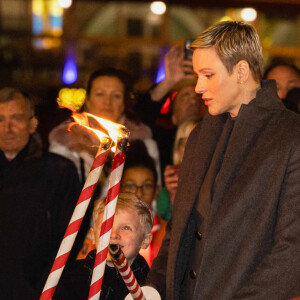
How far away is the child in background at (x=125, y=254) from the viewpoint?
2.65 meters

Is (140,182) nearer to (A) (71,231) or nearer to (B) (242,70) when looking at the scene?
(B) (242,70)

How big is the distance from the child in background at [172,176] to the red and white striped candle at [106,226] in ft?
5.47

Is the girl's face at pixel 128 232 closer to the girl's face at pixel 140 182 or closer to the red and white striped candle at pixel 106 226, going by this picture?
the red and white striped candle at pixel 106 226

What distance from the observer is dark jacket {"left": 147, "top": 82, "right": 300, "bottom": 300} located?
214 cm

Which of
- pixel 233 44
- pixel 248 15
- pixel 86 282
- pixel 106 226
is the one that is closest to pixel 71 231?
pixel 106 226

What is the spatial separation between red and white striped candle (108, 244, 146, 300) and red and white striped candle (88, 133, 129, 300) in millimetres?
100

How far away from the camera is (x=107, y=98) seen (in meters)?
4.01

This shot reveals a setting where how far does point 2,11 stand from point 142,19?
1.89 m

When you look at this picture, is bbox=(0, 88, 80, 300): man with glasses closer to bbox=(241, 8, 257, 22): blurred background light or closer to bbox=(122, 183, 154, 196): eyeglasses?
bbox=(122, 183, 154, 196): eyeglasses

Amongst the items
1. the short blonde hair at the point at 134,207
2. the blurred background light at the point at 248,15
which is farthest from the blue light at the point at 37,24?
the short blonde hair at the point at 134,207

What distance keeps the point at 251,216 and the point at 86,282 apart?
81 cm

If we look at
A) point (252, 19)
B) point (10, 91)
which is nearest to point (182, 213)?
point (10, 91)

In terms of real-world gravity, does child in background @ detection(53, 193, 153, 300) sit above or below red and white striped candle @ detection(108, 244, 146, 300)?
below

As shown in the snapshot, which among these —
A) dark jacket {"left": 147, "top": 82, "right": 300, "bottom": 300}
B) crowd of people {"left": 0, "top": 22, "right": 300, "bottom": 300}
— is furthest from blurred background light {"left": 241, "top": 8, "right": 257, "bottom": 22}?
dark jacket {"left": 147, "top": 82, "right": 300, "bottom": 300}
